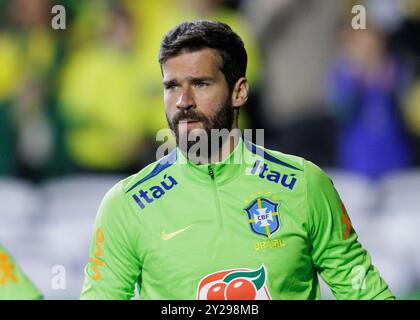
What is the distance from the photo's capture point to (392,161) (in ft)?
18.8

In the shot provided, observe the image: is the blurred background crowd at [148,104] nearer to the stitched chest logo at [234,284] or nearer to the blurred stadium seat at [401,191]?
the blurred stadium seat at [401,191]

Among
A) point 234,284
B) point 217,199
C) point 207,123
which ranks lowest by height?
point 234,284

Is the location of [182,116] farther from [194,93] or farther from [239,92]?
[239,92]

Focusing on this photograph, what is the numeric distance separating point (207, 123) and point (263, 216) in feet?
1.15

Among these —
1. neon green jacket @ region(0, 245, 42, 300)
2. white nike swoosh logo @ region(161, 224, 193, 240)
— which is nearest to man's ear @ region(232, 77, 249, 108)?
white nike swoosh logo @ region(161, 224, 193, 240)

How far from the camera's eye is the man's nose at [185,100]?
2.73 m

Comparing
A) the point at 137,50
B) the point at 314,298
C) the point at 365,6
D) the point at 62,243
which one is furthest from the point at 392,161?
the point at 314,298

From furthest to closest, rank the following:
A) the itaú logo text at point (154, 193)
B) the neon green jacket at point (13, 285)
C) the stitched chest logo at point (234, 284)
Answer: the itaú logo text at point (154, 193) → the stitched chest logo at point (234, 284) → the neon green jacket at point (13, 285)

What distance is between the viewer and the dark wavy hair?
2799 millimetres

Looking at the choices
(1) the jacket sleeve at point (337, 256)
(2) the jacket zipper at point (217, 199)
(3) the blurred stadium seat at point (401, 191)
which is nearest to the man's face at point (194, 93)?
(2) the jacket zipper at point (217, 199)

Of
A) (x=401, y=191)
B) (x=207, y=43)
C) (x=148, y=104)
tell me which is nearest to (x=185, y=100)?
(x=207, y=43)

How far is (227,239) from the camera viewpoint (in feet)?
9.26

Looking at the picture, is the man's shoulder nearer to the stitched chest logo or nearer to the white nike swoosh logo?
the white nike swoosh logo
